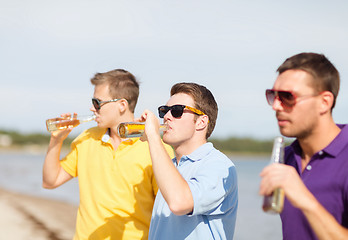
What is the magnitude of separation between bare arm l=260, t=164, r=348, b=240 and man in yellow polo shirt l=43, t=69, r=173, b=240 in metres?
1.91

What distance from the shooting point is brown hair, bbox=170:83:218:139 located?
323 cm

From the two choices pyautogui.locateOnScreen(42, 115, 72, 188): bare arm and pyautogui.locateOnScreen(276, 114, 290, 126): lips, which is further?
pyautogui.locateOnScreen(42, 115, 72, 188): bare arm

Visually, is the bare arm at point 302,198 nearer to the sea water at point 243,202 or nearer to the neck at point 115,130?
the neck at point 115,130

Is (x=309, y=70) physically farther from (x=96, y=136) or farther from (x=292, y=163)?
(x=96, y=136)

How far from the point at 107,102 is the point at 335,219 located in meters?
2.53

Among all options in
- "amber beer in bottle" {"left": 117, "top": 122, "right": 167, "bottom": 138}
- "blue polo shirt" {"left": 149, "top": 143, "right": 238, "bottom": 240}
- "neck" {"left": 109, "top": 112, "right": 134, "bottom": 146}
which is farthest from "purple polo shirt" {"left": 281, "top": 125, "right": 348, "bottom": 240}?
"neck" {"left": 109, "top": 112, "right": 134, "bottom": 146}

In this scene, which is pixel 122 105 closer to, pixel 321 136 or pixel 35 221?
pixel 321 136

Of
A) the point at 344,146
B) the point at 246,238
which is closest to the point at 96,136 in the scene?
the point at 344,146

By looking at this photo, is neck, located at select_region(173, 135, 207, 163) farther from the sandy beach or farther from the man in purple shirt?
A: the sandy beach

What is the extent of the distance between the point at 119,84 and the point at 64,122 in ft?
2.07

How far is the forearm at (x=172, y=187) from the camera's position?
2.52 metres

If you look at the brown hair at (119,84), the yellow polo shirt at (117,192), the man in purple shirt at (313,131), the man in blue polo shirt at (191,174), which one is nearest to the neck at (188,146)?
the man in blue polo shirt at (191,174)

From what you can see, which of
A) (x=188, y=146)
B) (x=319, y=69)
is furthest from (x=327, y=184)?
(x=188, y=146)

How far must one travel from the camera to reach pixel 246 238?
1398cm
